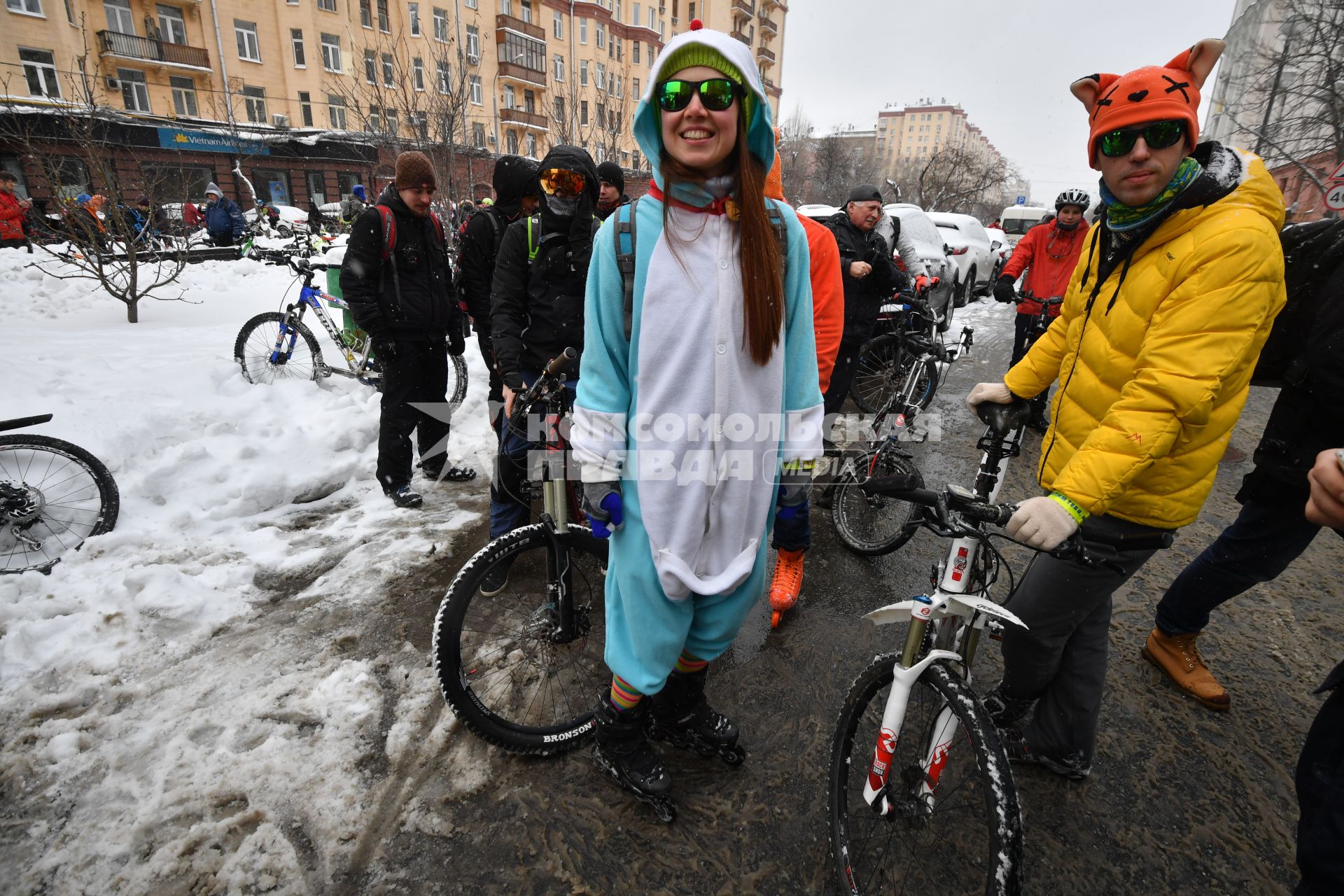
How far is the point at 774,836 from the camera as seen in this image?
2.06m

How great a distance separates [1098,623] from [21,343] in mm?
8757

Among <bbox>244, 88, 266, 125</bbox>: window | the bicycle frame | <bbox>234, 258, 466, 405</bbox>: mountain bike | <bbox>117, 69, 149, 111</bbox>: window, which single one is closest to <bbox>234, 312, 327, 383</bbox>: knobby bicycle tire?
<bbox>234, 258, 466, 405</bbox>: mountain bike

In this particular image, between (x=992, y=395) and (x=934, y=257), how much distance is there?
892cm

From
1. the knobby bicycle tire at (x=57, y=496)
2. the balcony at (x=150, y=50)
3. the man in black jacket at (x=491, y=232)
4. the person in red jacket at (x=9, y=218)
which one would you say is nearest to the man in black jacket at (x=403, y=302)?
the man in black jacket at (x=491, y=232)

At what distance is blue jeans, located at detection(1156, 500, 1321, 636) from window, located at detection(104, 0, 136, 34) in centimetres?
4196

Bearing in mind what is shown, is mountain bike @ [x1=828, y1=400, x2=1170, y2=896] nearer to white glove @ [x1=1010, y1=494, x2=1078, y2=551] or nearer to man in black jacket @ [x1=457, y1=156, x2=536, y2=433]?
white glove @ [x1=1010, y1=494, x2=1078, y2=551]

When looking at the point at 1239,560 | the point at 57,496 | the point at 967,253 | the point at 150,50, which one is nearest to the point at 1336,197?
the point at 967,253

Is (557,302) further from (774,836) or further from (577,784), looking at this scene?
(774,836)

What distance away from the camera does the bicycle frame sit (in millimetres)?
1737

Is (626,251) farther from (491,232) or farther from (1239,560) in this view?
(491,232)

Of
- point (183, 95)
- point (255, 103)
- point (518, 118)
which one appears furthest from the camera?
point (518, 118)

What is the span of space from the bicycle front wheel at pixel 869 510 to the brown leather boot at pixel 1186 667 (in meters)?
1.28

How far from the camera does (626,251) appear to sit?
1.61m

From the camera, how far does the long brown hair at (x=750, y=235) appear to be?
1605mm
